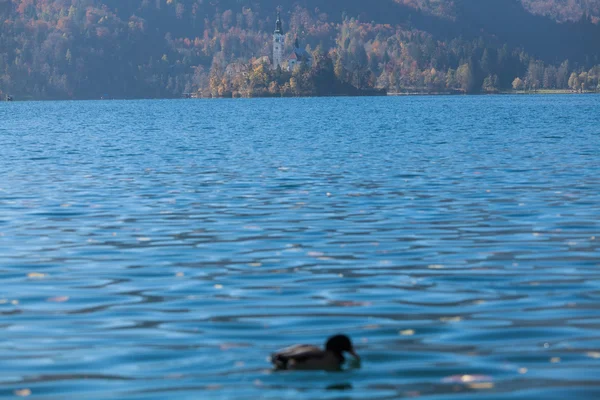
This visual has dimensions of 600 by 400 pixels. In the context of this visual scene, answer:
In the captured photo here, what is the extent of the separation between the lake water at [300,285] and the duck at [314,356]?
0.16 metres

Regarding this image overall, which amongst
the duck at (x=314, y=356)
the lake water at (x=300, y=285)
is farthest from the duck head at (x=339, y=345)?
the lake water at (x=300, y=285)

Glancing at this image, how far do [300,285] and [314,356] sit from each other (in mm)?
5769

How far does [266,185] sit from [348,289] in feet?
63.5

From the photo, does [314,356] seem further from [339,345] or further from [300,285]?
[300,285]

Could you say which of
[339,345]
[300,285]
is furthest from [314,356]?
[300,285]

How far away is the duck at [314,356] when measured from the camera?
11.6 metres

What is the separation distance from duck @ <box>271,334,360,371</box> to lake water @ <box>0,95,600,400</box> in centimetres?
16

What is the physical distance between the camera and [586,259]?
64.9 feet

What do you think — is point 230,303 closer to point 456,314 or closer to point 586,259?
point 456,314

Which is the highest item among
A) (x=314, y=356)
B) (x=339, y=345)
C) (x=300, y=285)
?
(x=339, y=345)

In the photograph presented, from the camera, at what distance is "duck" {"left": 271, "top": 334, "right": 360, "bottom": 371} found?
11.6 metres

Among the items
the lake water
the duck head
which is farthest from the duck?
the lake water

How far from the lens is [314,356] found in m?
11.6

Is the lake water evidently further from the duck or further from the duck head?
the duck head
